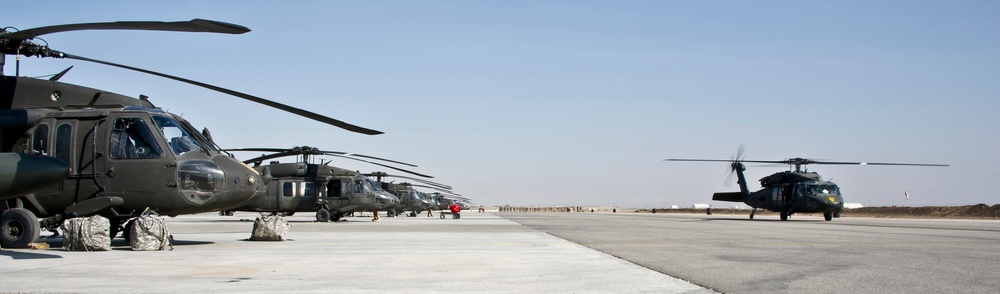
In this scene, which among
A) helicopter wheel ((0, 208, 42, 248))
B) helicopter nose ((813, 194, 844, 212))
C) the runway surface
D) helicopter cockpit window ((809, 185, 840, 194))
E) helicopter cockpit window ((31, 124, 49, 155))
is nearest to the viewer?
the runway surface


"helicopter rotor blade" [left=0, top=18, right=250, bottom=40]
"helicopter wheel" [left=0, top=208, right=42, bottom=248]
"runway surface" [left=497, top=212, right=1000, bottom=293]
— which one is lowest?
"runway surface" [left=497, top=212, right=1000, bottom=293]

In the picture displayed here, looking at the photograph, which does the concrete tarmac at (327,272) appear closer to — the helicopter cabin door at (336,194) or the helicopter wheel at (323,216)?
the helicopter wheel at (323,216)

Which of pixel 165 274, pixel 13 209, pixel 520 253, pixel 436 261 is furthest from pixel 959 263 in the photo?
pixel 13 209

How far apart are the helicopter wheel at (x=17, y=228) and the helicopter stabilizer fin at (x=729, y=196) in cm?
4028

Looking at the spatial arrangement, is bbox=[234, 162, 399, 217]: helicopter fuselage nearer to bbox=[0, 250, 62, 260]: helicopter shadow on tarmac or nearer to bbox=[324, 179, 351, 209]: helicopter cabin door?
bbox=[324, 179, 351, 209]: helicopter cabin door

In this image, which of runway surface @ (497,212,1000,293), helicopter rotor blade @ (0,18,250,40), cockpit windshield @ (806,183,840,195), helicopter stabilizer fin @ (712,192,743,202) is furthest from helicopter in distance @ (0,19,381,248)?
helicopter stabilizer fin @ (712,192,743,202)

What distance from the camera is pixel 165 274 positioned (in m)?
8.05

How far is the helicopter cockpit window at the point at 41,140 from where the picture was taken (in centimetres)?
1275

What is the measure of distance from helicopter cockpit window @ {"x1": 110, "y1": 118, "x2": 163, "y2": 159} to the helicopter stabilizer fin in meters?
38.9

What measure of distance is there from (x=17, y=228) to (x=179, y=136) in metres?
2.68

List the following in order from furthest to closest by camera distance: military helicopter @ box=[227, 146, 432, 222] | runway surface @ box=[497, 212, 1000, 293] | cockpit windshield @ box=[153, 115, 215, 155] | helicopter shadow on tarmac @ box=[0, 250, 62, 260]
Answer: military helicopter @ box=[227, 146, 432, 222] < cockpit windshield @ box=[153, 115, 215, 155] < helicopter shadow on tarmac @ box=[0, 250, 62, 260] < runway surface @ box=[497, 212, 1000, 293]

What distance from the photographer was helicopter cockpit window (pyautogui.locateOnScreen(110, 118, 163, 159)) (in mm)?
12734

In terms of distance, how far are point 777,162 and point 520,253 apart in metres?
31.4

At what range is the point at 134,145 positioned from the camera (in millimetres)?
12766
